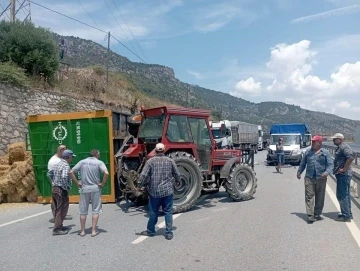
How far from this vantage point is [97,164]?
7469mm

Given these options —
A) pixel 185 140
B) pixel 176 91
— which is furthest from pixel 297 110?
pixel 185 140

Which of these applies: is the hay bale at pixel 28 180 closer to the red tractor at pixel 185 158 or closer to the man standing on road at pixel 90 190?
the red tractor at pixel 185 158

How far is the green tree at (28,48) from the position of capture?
18500 millimetres

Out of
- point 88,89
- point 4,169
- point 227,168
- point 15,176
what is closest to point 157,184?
point 227,168

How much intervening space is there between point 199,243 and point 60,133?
6.05 metres

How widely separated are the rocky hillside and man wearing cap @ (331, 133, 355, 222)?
52.9 meters

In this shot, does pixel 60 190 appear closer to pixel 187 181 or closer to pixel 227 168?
pixel 187 181

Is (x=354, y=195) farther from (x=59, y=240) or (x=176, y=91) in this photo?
(x=176, y=91)

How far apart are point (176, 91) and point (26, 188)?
77916 millimetres

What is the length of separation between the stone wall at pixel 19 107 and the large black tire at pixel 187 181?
343 inches

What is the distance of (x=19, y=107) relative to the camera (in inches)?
632

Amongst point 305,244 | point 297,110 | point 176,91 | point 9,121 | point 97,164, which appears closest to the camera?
point 305,244

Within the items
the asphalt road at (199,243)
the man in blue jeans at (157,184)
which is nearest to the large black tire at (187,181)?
the asphalt road at (199,243)

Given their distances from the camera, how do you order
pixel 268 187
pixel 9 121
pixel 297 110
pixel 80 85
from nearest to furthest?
pixel 268 187 → pixel 9 121 → pixel 80 85 → pixel 297 110
